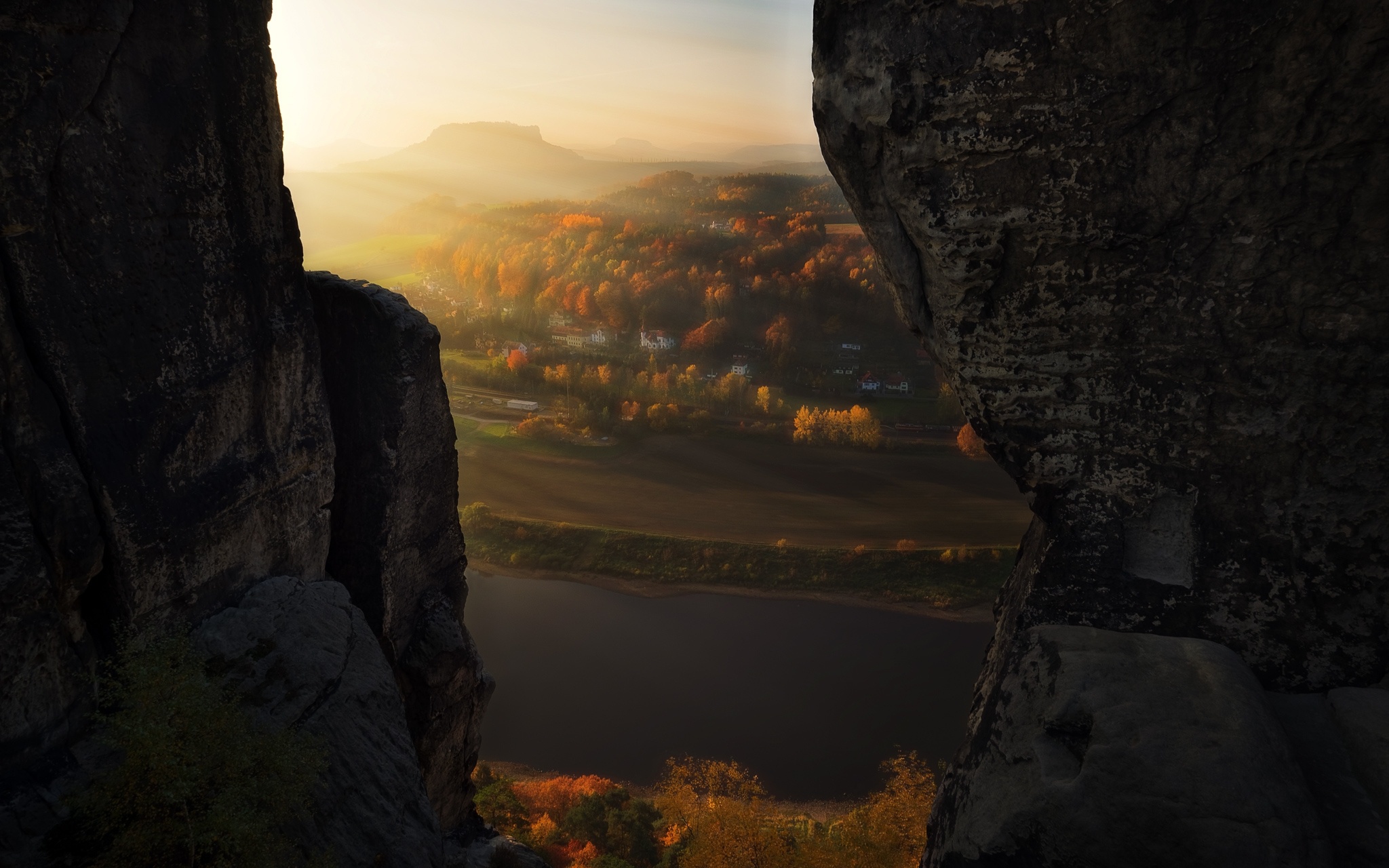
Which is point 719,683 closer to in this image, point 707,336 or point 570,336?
point 707,336

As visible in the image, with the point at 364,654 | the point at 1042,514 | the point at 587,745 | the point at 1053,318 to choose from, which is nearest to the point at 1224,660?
the point at 1042,514

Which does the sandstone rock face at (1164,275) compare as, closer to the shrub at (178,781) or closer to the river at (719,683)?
the shrub at (178,781)

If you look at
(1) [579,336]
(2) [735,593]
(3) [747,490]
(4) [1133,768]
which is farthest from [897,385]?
(4) [1133,768]

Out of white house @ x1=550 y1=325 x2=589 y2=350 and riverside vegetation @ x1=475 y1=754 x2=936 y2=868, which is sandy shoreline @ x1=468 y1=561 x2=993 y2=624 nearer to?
riverside vegetation @ x1=475 y1=754 x2=936 y2=868

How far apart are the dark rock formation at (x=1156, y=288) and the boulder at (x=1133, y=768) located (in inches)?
2.6

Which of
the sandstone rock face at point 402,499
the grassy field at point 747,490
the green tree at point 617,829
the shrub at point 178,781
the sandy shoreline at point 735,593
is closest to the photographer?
the shrub at point 178,781

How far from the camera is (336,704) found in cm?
923

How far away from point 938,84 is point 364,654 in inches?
344

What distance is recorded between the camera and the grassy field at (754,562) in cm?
2950

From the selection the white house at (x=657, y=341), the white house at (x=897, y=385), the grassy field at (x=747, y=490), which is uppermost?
the white house at (x=657, y=341)

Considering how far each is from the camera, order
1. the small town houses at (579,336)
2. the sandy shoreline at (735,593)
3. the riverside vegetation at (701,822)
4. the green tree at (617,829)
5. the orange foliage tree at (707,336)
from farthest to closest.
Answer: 1. the small town houses at (579,336)
2. the orange foliage tree at (707,336)
3. the sandy shoreline at (735,593)
4. the green tree at (617,829)
5. the riverside vegetation at (701,822)

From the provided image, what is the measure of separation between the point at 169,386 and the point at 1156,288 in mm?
9214

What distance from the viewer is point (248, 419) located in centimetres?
931

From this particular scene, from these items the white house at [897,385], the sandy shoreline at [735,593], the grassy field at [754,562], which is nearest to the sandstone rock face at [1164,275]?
the sandy shoreline at [735,593]
